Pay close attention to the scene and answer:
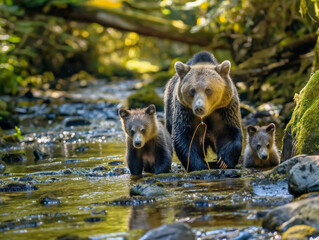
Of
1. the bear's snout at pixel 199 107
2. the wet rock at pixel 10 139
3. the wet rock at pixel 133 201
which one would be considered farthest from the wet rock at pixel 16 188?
the wet rock at pixel 10 139

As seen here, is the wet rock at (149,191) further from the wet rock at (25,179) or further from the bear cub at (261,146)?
the bear cub at (261,146)

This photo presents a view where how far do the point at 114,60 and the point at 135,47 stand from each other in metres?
1.35

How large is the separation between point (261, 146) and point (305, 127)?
4.31ft

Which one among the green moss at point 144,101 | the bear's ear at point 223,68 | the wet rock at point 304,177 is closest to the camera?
the wet rock at point 304,177

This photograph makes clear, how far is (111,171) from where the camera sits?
8414mm

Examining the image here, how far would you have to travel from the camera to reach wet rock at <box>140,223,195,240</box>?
13.7 feet

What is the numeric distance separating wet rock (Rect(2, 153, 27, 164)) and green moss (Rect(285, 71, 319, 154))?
16.2 feet

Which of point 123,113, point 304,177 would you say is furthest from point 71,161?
point 304,177

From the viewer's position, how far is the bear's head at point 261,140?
8039 mm

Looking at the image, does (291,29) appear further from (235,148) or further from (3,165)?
(3,165)

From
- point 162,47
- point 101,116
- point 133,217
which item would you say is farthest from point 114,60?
point 133,217

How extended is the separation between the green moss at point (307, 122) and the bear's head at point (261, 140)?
59 cm

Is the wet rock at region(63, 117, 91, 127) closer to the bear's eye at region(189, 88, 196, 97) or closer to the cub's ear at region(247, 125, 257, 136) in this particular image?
the cub's ear at region(247, 125, 257, 136)

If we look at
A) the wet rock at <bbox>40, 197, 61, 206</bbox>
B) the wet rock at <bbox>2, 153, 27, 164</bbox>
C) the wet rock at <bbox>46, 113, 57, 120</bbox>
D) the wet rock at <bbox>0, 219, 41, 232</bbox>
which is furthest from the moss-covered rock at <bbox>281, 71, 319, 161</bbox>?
the wet rock at <bbox>46, 113, 57, 120</bbox>
